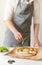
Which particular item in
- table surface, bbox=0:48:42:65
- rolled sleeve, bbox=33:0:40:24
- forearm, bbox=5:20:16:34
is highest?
rolled sleeve, bbox=33:0:40:24

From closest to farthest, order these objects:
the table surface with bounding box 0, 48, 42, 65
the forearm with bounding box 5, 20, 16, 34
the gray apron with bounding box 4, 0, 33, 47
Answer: the table surface with bounding box 0, 48, 42, 65 → the forearm with bounding box 5, 20, 16, 34 → the gray apron with bounding box 4, 0, 33, 47

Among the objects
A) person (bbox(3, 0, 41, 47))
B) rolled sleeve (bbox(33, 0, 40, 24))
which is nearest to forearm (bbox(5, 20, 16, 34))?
person (bbox(3, 0, 41, 47))

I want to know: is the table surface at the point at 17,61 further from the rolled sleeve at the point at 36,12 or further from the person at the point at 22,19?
the rolled sleeve at the point at 36,12

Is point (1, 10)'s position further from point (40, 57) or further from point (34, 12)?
point (40, 57)

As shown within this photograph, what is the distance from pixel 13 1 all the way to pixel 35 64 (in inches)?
24.2

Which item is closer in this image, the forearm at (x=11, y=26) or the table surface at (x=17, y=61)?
the table surface at (x=17, y=61)

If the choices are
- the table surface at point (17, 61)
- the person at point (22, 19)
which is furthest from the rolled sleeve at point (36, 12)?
the table surface at point (17, 61)

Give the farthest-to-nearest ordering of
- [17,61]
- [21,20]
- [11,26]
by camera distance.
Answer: [21,20] < [11,26] < [17,61]

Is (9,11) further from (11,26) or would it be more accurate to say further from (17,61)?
(17,61)

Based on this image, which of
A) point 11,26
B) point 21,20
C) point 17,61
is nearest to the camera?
point 17,61

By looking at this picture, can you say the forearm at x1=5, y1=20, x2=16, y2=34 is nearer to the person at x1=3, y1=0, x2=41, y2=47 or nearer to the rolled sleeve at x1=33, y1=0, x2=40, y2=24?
the person at x1=3, y1=0, x2=41, y2=47

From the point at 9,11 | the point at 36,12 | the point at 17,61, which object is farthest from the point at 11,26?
the point at 17,61

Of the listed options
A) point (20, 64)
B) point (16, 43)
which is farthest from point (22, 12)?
point (20, 64)

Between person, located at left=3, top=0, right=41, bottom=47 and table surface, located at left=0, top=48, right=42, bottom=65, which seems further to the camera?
person, located at left=3, top=0, right=41, bottom=47
